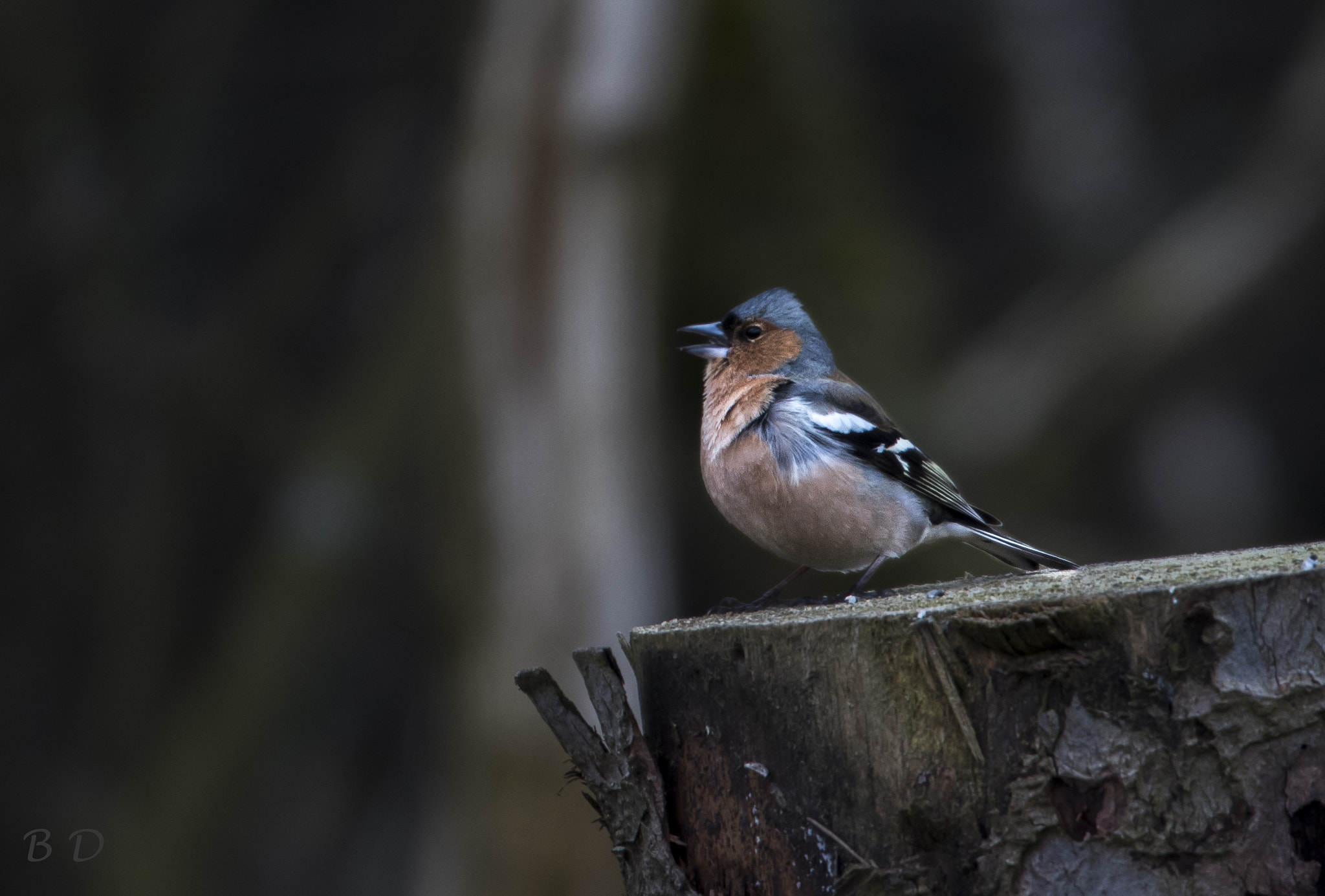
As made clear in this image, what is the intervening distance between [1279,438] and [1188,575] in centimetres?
1188

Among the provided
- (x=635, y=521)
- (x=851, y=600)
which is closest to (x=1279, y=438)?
(x=635, y=521)

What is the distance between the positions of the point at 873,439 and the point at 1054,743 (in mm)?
2039

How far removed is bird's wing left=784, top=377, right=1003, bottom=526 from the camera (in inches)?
150

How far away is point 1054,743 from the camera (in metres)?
1.95

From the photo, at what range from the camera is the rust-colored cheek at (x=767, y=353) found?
171 inches

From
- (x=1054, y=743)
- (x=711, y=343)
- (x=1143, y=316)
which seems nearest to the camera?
(x=1054, y=743)

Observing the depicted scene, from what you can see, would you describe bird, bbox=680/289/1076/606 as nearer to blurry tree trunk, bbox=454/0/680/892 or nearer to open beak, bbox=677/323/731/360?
open beak, bbox=677/323/731/360

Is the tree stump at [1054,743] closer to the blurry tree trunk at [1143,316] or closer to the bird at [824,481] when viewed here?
the bird at [824,481]

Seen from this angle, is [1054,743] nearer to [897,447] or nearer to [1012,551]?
[1012,551]

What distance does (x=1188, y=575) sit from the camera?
2.08m

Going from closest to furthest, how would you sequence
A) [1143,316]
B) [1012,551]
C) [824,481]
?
[824,481], [1012,551], [1143,316]

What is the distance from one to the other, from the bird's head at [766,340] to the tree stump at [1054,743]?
223 cm
